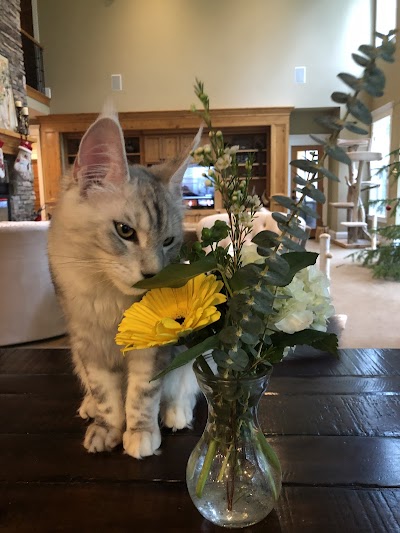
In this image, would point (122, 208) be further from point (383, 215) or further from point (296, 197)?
point (383, 215)

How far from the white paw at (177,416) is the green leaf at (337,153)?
0.59 meters

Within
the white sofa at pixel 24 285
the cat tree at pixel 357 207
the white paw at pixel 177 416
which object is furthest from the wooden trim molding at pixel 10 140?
the white paw at pixel 177 416

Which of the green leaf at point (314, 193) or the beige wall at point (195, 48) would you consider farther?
the beige wall at point (195, 48)

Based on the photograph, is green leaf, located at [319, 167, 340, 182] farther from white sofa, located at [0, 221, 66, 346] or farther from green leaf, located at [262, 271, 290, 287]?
white sofa, located at [0, 221, 66, 346]

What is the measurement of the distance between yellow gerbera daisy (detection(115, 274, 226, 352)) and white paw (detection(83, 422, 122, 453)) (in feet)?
0.96

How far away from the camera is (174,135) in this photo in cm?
814

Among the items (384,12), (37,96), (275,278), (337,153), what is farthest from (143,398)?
(384,12)

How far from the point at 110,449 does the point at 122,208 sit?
403mm

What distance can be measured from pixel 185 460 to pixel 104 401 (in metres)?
0.20

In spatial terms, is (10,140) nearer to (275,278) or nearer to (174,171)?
(174,171)

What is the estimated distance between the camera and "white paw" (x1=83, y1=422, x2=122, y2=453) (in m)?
0.73

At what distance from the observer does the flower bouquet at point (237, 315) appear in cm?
41

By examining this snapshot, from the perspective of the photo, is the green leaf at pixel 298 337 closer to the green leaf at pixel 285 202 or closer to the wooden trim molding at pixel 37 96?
the green leaf at pixel 285 202

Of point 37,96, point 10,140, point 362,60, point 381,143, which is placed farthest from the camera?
point 37,96
